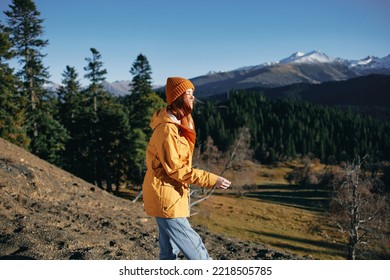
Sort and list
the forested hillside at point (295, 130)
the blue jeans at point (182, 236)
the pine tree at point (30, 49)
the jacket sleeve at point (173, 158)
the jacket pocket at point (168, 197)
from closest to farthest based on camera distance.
A: the jacket sleeve at point (173, 158)
the jacket pocket at point (168, 197)
the blue jeans at point (182, 236)
the pine tree at point (30, 49)
the forested hillside at point (295, 130)

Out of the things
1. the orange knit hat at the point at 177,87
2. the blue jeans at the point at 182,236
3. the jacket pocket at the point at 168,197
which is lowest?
the blue jeans at the point at 182,236

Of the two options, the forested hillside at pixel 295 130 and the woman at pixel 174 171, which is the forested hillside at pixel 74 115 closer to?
the woman at pixel 174 171

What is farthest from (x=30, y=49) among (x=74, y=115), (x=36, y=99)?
(x=74, y=115)

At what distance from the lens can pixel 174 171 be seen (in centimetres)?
313

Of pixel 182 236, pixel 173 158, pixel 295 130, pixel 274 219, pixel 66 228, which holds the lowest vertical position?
pixel 274 219

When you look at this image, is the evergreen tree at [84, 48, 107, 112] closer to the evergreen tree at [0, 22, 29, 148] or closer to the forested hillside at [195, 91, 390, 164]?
the evergreen tree at [0, 22, 29, 148]

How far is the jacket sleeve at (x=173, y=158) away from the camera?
122 inches

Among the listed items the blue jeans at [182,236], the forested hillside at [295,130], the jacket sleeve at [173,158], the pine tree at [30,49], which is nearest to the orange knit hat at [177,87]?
the jacket sleeve at [173,158]

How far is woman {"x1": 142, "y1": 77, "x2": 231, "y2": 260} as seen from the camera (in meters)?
3.14

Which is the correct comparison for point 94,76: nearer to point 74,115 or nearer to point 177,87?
point 74,115

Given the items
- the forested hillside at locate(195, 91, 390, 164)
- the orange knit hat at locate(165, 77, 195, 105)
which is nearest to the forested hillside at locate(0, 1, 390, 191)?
the orange knit hat at locate(165, 77, 195, 105)

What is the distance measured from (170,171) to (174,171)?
4 centimetres

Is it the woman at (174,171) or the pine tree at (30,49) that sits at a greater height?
the pine tree at (30,49)
